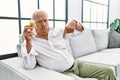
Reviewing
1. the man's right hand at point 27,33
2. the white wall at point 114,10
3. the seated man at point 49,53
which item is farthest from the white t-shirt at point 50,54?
the white wall at point 114,10

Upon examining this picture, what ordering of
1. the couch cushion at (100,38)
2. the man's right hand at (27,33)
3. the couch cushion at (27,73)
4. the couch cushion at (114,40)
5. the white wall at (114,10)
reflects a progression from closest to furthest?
1. the couch cushion at (27,73)
2. the man's right hand at (27,33)
3. the couch cushion at (100,38)
4. the couch cushion at (114,40)
5. the white wall at (114,10)

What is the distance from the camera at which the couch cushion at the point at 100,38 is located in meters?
2.97

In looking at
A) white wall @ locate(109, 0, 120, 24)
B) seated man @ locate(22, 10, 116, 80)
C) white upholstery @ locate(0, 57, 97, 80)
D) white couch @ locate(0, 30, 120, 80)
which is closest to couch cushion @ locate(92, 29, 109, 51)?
white couch @ locate(0, 30, 120, 80)

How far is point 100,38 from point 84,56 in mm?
735

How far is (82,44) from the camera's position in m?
2.54

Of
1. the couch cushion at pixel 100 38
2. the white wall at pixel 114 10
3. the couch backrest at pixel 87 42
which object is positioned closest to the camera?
the couch backrest at pixel 87 42

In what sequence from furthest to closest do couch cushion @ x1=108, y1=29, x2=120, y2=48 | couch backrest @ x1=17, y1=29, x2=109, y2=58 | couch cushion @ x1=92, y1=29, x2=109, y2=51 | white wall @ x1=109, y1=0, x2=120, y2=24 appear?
white wall @ x1=109, y1=0, x2=120, y2=24 → couch cushion @ x1=108, y1=29, x2=120, y2=48 → couch cushion @ x1=92, y1=29, x2=109, y2=51 → couch backrest @ x1=17, y1=29, x2=109, y2=58

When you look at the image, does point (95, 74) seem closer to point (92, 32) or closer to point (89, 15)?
point (92, 32)

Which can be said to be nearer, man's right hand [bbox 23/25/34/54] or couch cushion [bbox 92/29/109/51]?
man's right hand [bbox 23/25/34/54]

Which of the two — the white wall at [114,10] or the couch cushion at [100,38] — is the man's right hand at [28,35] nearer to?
the couch cushion at [100,38]

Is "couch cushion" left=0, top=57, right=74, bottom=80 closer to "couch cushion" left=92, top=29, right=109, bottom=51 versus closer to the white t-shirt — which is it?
the white t-shirt

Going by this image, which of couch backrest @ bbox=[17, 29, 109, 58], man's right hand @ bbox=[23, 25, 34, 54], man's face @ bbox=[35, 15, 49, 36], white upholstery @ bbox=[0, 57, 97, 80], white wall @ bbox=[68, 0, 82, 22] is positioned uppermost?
white wall @ bbox=[68, 0, 82, 22]

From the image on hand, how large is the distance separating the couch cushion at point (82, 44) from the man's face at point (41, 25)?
2.86 feet

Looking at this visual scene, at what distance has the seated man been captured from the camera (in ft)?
4.59
